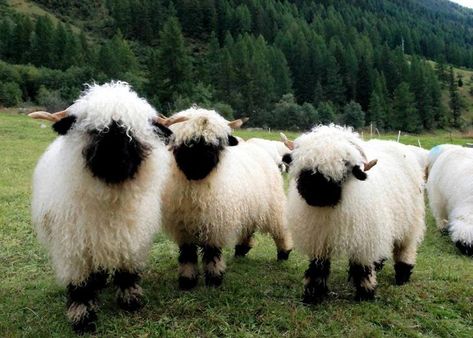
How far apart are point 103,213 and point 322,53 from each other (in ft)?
302

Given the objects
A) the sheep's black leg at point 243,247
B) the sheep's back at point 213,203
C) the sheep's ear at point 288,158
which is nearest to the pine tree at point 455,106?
the sheep's black leg at point 243,247

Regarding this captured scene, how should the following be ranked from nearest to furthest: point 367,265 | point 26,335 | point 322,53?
point 26,335
point 367,265
point 322,53

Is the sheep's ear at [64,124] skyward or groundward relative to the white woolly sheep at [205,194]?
skyward

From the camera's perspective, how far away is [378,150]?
711cm

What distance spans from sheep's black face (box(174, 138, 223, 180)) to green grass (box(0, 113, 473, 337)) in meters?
1.60

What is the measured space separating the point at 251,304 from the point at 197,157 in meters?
1.97

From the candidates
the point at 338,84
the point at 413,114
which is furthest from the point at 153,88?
the point at 413,114

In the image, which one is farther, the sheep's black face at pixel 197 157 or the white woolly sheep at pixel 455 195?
the white woolly sheep at pixel 455 195

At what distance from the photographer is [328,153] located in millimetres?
5297

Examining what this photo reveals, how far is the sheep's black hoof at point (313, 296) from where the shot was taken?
19.3 ft

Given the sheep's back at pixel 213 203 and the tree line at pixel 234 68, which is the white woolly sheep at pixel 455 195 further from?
the tree line at pixel 234 68

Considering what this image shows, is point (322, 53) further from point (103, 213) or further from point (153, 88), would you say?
point (103, 213)

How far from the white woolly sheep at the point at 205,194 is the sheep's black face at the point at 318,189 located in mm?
1202

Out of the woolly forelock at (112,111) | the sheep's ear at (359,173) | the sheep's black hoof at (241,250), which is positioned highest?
the woolly forelock at (112,111)
